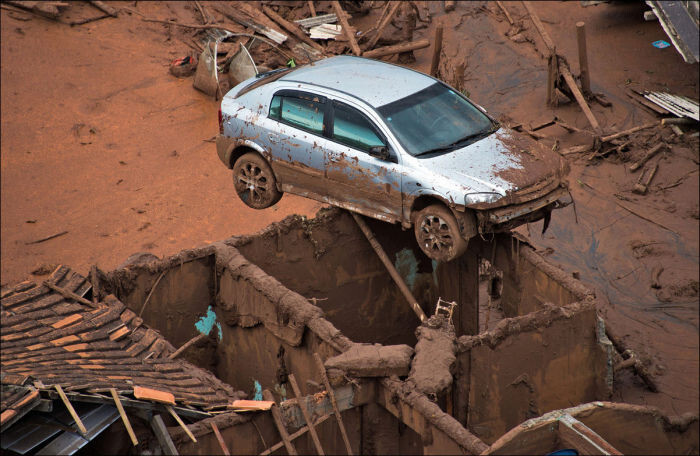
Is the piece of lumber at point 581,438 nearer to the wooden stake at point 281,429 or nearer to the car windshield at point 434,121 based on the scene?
the wooden stake at point 281,429

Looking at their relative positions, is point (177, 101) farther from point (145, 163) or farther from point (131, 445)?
point (131, 445)

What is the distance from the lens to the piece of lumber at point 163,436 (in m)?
9.92

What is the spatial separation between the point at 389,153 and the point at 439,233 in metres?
1.23

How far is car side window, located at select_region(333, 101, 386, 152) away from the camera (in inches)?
526

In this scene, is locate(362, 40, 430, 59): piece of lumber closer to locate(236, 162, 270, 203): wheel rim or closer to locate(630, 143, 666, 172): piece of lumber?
locate(630, 143, 666, 172): piece of lumber

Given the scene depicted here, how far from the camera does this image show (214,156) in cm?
2197

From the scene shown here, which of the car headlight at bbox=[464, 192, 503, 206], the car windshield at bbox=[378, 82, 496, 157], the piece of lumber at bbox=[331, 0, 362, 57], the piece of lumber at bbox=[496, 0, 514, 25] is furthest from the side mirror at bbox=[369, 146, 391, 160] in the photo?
the piece of lumber at bbox=[496, 0, 514, 25]

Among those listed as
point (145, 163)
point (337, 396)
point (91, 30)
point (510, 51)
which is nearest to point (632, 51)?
point (510, 51)

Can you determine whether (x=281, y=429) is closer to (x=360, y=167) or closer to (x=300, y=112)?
(x=360, y=167)

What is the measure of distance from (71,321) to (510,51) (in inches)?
579

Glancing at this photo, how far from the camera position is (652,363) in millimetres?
14781

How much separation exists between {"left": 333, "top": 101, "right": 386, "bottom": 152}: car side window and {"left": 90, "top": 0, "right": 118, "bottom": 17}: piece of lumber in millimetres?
14438

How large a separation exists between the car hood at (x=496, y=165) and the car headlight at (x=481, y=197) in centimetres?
6

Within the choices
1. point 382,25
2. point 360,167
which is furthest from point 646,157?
point 360,167
